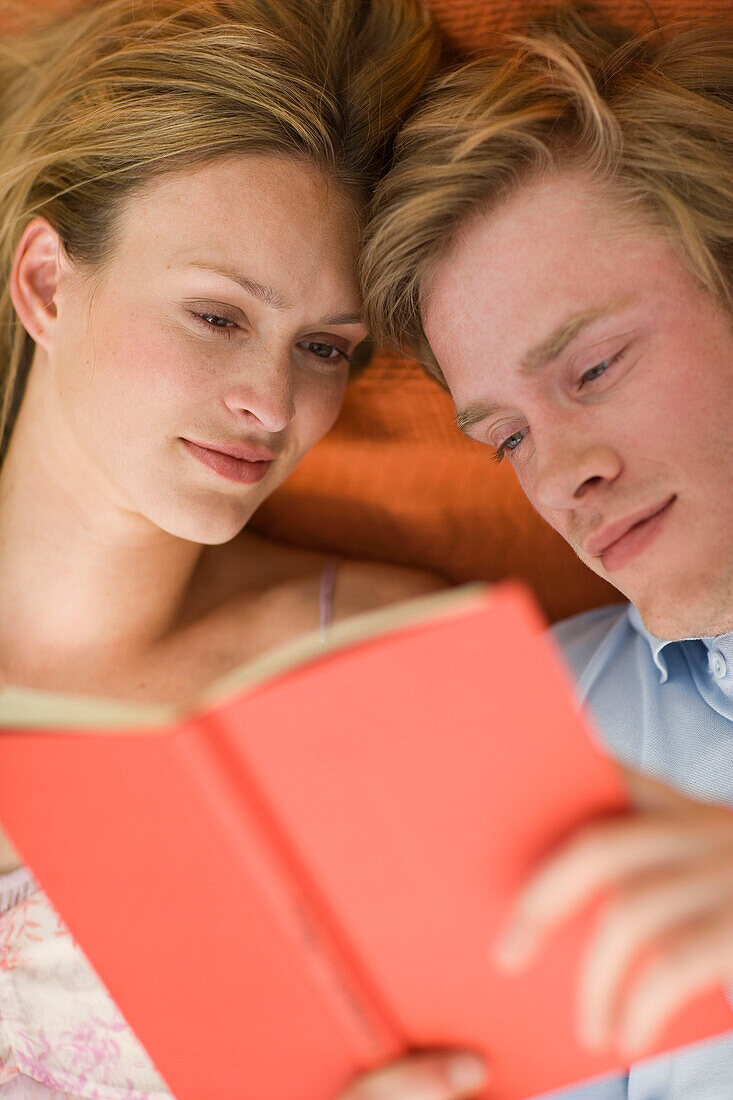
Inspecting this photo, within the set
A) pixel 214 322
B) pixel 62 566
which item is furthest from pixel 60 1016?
pixel 214 322

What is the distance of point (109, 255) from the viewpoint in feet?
4.09

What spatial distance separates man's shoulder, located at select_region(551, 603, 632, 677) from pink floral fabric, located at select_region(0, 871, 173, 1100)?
822 mm

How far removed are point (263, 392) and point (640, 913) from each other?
81cm

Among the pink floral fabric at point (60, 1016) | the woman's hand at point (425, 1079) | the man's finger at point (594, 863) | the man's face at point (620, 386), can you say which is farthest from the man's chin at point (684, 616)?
the pink floral fabric at point (60, 1016)

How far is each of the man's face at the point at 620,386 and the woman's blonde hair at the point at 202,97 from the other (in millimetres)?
311

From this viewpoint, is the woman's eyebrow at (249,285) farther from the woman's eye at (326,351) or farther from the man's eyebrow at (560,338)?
the man's eyebrow at (560,338)

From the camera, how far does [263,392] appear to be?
1211 mm

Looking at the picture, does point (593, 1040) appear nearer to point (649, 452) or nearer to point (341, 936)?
point (341, 936)

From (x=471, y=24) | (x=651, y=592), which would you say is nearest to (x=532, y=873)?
(x=651, y=592)

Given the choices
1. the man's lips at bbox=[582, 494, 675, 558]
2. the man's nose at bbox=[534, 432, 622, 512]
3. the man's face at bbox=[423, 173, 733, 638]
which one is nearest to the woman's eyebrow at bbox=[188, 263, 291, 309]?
the man's face at bbox=[423, 173, 733, 638]

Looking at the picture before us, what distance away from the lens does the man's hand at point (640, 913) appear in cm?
61

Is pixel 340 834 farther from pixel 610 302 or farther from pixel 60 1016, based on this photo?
pixel 60 1016

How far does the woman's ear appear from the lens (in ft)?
4.37

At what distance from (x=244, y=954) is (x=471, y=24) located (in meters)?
1.25
